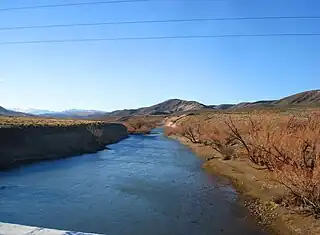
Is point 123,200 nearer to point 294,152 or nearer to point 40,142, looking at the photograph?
point 294,152

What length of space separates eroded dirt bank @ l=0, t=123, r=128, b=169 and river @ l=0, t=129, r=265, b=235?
3.00 metres

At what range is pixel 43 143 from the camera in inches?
1585

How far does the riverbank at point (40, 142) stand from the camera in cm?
3367

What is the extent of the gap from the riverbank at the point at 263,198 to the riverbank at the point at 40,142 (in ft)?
55.4

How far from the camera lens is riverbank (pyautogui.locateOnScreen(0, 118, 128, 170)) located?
3367 cm

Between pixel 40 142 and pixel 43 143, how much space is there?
1.48ft

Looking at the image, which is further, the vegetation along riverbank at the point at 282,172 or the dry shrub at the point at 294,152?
the dry shrub at the point at 294,152

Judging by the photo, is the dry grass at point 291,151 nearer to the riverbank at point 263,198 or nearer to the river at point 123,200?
the riverbank at point 263,198

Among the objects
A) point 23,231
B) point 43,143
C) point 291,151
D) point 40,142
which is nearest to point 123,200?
point 291,151

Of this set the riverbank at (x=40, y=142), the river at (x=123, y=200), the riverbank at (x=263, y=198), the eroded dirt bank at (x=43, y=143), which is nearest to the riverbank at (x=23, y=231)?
the river at (x=123, y=200)

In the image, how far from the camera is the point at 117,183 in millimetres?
24453

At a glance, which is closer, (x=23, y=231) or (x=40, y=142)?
(x=23, y=231)

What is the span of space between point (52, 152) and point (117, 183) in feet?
56.3

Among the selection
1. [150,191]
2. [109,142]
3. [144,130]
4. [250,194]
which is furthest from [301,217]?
[144,130]
